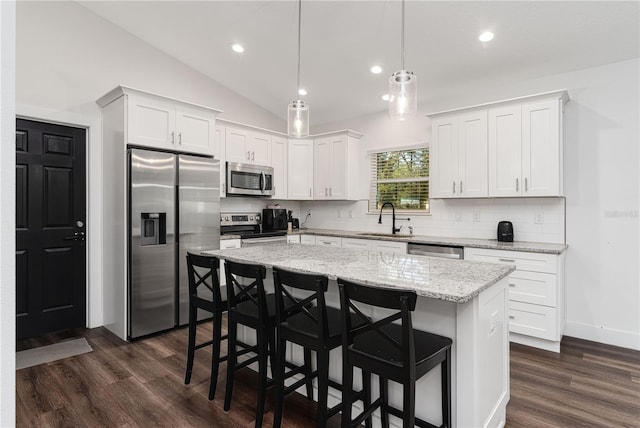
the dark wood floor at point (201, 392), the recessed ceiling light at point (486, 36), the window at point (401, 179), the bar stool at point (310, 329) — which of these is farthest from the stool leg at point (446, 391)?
the window at point (401, 179)

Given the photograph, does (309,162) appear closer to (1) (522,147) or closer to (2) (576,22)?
(1) (522,147)

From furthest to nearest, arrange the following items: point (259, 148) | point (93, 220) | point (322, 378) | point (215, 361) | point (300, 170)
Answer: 1. point (300, 170)
2. point (259, 148)
3. point (93, 220)
4. point (215, 361)
5. point (322, 378)

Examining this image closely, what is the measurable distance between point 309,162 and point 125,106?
2.78m

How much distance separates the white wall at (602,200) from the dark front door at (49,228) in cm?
500

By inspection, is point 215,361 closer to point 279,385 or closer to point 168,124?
point 279,385

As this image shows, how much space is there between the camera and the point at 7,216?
24.3 inches

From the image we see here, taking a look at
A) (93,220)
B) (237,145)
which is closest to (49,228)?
(93,220)

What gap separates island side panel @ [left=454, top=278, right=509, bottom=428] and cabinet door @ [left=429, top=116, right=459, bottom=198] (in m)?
2.29

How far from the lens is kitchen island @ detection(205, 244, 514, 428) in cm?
163

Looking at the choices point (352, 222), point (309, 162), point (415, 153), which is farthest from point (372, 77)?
point (352, 222)

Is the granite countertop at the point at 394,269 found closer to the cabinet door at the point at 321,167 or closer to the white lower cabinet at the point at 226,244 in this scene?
the white lower cabinet at the point at 226,244


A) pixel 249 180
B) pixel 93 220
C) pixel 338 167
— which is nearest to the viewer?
pixel 93 220

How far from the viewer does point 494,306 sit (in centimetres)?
188

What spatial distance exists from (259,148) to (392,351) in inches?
159
